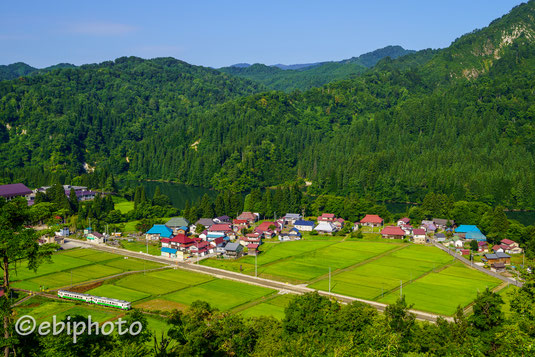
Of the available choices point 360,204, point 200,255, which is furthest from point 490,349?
point 360,204

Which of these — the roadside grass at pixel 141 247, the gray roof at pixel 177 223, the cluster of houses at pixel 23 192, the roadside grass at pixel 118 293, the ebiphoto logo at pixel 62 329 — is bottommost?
the roadside grass at pixel 141 247

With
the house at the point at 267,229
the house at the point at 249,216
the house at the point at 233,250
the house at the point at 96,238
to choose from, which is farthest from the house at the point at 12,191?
the house at the point at 233,250

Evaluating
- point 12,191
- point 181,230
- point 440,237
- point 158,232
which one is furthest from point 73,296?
point 12,191

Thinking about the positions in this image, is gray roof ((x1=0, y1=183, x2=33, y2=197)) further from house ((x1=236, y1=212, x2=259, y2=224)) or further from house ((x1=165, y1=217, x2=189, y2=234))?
house ((x1=236, y1=212, x2=259, y2=224))

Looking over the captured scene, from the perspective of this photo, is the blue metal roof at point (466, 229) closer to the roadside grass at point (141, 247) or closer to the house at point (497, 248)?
the house at point (497, 248)

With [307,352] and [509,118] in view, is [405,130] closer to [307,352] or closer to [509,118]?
[509,118]

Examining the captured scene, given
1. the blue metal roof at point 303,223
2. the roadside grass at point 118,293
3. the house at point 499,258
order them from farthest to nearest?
1. the blue metal roof at point 303,223
2. the house at point 499,258
3. the roadside grass at point 118,293

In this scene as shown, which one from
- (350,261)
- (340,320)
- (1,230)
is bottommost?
(350,261)

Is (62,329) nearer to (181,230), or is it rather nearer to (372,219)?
(181,230)
